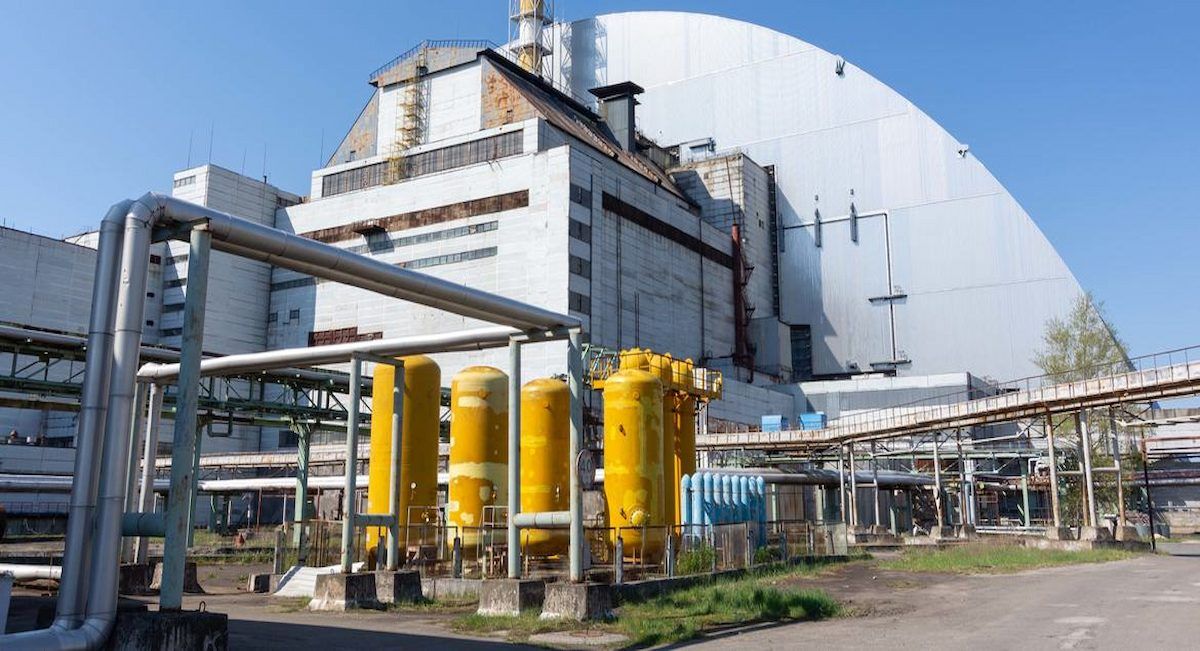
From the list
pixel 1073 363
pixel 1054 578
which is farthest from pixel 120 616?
pixel 1073 363

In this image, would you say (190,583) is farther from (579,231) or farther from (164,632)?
(579,231)

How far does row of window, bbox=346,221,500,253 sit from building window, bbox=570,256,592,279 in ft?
20.9

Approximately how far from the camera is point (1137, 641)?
13055 millimetres

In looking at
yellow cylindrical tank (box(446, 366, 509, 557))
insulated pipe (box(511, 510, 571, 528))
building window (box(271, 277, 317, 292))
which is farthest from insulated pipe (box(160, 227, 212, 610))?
building window (box(271, 277, 317, 292))

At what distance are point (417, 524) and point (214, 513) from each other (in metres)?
40.5

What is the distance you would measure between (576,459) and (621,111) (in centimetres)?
6716

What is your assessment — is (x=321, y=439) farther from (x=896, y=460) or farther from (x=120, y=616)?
(x=120, y=616)

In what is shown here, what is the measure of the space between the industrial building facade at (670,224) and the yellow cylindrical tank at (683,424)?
86.2 ft

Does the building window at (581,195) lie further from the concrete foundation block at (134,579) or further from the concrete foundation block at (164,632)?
the concrete foundation block at (164,632)

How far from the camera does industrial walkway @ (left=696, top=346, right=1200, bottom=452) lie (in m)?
35.0

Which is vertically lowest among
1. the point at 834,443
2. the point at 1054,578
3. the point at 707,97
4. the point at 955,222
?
the point at 1054,578

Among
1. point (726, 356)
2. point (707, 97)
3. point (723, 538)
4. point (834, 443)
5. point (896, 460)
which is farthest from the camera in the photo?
point (707, 97)

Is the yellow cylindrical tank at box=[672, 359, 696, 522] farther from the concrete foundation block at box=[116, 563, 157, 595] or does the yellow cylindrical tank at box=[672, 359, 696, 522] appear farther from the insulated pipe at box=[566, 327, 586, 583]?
the concrete foundation block at box=[116, 563, 157, 595]

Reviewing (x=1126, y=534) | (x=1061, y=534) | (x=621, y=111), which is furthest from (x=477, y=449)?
(x=621, y=111)
